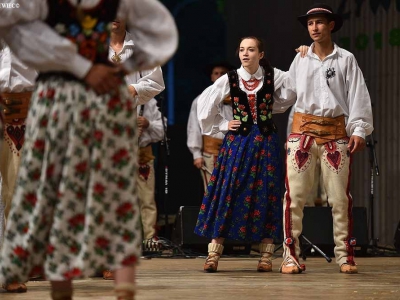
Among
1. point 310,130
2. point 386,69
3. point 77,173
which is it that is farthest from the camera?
point 386,69

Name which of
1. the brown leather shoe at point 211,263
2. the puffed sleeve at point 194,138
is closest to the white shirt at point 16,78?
the brown leather shoe at point 211,263

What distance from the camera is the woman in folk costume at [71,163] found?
2895 millimetres

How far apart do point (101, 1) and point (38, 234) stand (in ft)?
2.52

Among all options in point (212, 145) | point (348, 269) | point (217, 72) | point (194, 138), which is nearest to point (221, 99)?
point (348, 269)

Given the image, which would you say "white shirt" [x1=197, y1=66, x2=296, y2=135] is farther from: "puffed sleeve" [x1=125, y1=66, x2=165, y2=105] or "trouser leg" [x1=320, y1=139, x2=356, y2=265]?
"puffed sleeve" [x1=125, y1=66, x2=165, y2=105]

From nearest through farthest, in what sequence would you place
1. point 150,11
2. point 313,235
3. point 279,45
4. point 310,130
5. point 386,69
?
1. point 150,11
2. point 310,130
3. point 313,235
4. point 386,69
5. point 279,45

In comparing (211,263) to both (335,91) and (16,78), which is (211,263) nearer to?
(335,91)

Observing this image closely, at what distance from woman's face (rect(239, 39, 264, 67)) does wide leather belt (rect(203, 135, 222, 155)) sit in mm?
2848

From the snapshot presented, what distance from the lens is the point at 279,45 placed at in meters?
10.5

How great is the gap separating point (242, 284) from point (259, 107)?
55.6 inches

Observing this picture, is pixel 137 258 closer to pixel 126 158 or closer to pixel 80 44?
pixel 126 158

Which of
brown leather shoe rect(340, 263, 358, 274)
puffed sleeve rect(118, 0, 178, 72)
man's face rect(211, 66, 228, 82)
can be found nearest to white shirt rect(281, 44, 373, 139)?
brown leather shoe rect(340, 263, 358, 274)

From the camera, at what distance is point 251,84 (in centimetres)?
612

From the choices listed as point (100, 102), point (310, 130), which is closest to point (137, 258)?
point (100, 102)
